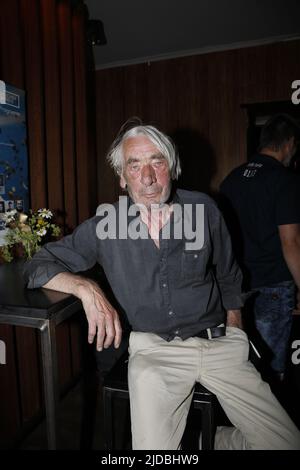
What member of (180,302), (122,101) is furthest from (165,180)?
(122,101)

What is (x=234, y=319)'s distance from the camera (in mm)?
1476

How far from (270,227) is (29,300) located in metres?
1.32

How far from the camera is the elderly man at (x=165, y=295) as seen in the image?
115 cm

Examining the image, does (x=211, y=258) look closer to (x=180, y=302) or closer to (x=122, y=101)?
(x=180, y=302)

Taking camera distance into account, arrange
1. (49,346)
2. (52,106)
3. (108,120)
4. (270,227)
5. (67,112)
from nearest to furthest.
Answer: (49,346) → (270,227) → (52,106) → (67,112) → (108,120)

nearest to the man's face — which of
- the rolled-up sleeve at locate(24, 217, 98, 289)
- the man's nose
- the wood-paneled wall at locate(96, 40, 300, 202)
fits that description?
the man's nose

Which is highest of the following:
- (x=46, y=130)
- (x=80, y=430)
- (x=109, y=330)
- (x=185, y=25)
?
(x=185, y=25)

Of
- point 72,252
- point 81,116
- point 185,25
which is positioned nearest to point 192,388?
point 72,252

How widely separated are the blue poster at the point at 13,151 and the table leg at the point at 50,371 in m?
1.04

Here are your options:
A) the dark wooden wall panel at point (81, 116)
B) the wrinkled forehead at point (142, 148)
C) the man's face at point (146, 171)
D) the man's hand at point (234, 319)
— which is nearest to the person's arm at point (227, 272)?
the man's hand at point (234, 319)

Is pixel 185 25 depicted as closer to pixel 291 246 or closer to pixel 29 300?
pixel 291 246

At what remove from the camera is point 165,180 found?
143 centimetres

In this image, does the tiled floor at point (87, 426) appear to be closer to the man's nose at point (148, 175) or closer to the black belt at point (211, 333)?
the black belt at point (211, 333)
